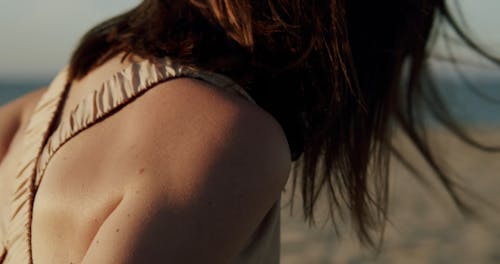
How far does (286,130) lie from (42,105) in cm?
48

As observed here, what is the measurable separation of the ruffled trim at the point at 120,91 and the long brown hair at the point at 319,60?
0.06 metres

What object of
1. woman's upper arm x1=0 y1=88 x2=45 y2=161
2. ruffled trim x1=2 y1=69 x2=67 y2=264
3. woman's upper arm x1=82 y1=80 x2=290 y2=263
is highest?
woman's upper arm x1=82 y1=80 x2=290 y2=263

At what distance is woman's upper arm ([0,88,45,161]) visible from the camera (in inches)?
66.2

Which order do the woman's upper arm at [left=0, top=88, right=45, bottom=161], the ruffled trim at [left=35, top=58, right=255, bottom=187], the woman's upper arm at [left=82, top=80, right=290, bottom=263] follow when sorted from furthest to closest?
1. the woman's upper arm at [left=0, top=88, right=45, bottom=161]
2. the ruffled trim at [left=35, top=58, right=255, bottom=187]
3. the woman's upper arm at [left=82, top=80, right=290, bottom=263]

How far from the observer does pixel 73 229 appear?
1115 millimetres

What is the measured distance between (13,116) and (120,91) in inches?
25.8

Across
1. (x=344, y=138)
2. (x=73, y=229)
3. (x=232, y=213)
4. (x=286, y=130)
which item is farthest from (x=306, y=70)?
(x=73, y=229)

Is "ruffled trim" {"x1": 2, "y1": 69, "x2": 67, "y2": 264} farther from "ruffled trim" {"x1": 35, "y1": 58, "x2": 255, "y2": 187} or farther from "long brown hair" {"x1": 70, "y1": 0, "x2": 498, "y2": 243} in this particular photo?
"long brown hair" {"x1": 70, "y1": 0, "x2": 498, "y2": 243}

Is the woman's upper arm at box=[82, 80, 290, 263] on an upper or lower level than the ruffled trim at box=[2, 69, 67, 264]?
upper

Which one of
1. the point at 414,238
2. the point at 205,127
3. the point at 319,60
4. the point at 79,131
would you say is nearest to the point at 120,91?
the point at 79,131

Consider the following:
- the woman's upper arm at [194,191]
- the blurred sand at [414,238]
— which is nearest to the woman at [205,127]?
the woman's upper arm at [194,191]

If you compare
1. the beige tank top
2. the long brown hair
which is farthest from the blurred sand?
the beige tank top

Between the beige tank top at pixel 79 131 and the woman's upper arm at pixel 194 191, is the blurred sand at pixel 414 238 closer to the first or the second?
the beige tank top at pixel 79 131

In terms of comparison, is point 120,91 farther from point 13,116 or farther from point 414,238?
point 414,238
